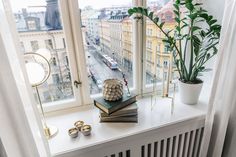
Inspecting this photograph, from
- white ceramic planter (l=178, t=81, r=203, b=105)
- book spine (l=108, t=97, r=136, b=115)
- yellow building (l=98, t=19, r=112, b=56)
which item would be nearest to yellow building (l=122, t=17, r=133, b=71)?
yellow building (l=98, t=19, r=112, b=56)

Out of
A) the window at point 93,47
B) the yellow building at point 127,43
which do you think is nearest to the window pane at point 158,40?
the window at point 93,47

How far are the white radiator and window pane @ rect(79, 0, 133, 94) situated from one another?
1.38 ft

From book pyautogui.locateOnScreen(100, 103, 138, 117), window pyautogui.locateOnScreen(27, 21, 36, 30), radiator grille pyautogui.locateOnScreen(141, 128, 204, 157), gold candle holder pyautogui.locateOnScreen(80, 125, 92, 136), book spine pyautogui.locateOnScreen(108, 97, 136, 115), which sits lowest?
radiator grille pyautogui.locateOnScreen(141, 128, 204, 157)

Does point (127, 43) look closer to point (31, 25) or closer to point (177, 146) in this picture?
point (31, 25)

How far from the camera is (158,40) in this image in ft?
4.06

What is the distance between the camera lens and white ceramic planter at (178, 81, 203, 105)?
3.78ft

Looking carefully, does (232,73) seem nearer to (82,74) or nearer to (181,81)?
(181,81)

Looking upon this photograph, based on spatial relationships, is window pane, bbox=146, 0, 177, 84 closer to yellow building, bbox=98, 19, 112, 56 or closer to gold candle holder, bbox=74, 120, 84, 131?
yellow building, bbox=98, 19, 112, 56

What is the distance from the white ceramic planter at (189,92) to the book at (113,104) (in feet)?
1.18

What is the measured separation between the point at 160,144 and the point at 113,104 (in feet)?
1.31

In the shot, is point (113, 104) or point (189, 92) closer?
point (113, 104)

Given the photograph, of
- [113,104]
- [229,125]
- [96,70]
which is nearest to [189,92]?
[229,125]

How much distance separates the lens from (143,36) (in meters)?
1.19

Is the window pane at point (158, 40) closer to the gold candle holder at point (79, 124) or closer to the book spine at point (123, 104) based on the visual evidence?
the book spine at point (123, 104)
